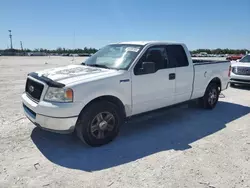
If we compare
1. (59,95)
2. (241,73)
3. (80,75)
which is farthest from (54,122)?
(241,73)

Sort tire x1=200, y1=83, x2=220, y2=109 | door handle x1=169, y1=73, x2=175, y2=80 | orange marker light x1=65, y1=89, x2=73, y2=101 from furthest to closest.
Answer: tire x1=200, y1=83, x2=220, y2=109 → door handle x1=169, y1=73, x2=175, y2=80 → orange marker light x1=65, y1=89, x2=73, y2=101

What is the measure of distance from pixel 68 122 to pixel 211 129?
310cm

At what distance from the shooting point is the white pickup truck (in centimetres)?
359

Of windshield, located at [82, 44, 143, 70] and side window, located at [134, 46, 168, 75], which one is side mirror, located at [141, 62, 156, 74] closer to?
side window, located at [134, 46, 168, 75]

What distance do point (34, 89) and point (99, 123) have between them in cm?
133

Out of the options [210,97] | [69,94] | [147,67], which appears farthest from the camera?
[210,97]

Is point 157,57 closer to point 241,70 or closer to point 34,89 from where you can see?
point 34,89

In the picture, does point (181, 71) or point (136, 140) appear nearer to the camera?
point (136, 140)

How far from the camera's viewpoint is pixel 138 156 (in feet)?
12.1

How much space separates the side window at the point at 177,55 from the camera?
507 cm

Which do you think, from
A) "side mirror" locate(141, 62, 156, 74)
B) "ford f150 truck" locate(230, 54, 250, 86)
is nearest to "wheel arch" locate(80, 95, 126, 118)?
"side mirror" locate(141, 62, 156, 74)

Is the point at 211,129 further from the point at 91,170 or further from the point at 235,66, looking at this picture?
the point at 235,66

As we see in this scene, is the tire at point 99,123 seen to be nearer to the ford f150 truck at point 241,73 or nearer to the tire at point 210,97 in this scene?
the tire at point 210,97

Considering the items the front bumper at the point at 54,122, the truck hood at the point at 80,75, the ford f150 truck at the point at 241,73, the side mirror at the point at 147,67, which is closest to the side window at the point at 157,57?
the side mirror at the point at 147,67
